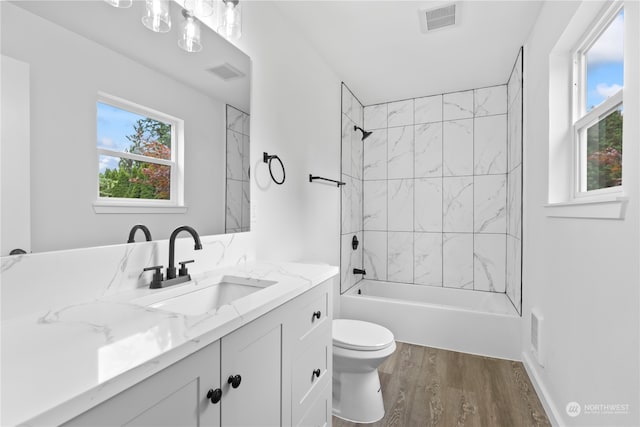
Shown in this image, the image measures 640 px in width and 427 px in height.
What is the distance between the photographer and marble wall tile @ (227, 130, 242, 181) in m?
1.62

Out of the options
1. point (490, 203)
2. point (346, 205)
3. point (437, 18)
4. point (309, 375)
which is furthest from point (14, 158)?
point (490, 203)

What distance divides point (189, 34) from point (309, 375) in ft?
5.08

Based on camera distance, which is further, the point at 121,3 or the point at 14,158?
the point at 121,3

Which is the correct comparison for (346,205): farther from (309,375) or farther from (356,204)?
(309,375)

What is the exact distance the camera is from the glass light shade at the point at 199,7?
1.36 m

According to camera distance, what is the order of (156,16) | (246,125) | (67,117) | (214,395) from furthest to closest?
(246,125) → (156,16) → (67,117) → (214,395)

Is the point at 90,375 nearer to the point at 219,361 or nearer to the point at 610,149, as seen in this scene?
the point at 219,361

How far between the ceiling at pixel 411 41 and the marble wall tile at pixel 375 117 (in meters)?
0.42

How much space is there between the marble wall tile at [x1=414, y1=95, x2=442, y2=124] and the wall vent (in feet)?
7.15

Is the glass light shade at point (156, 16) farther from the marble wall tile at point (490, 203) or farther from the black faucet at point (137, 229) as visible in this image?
the marble wall tile at point (490, 203)

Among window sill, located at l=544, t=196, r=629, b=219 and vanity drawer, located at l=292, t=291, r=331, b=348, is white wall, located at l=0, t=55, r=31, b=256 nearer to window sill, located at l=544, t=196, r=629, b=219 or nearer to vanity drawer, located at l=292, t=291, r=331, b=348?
vanity drawer, located at l=292, t=291, r=331, b=348

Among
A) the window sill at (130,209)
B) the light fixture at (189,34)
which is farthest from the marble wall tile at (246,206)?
the light fixture at (189,34)

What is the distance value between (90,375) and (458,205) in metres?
3.46

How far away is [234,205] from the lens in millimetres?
1656
